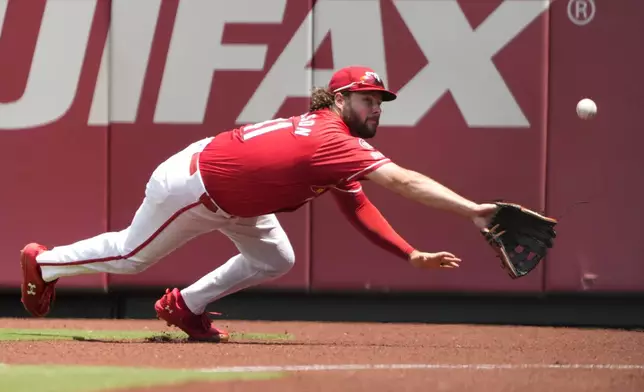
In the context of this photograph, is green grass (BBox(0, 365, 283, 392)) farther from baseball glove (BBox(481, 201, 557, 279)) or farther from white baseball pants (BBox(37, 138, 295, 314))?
baseball glove (BBox(481, 201, 557, 279))

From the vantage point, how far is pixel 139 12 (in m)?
7.21

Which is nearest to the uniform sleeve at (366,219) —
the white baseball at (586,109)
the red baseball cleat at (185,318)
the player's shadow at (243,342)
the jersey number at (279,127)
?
the jersey number at (279,127)

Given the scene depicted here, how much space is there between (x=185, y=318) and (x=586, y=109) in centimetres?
287

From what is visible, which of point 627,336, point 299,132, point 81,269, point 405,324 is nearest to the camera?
point 299,132

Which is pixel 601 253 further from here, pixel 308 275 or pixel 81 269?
pixel 81 269

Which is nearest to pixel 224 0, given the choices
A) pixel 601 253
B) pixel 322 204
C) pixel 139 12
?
pixel 139 12

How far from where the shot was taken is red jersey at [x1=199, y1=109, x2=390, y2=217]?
5258 millimetres

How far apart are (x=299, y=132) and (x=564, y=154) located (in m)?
2.49

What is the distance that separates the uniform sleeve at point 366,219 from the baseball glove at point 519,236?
1.64 feet

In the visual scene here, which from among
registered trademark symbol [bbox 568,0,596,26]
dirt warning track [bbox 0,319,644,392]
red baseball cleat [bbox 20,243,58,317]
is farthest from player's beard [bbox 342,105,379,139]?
registered trademark symbol [bbox 568,0,596,26]

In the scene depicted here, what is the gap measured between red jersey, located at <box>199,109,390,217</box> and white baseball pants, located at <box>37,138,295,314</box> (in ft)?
0.37

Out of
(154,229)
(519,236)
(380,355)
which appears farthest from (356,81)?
(380,355)

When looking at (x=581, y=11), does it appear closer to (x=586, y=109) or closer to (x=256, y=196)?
(x=586, y=109)

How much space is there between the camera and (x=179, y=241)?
5719 mm
